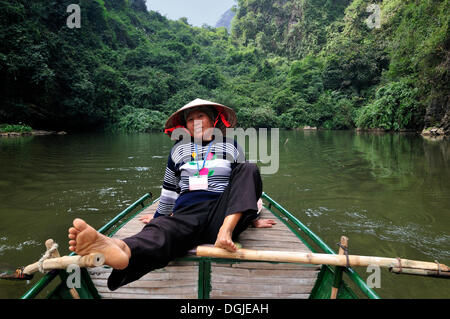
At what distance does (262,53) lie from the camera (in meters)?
42.9

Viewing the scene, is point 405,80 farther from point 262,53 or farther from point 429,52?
point 262,53

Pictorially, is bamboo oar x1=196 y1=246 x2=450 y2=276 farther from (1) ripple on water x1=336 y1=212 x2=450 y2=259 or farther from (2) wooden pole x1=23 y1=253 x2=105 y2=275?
(1) ripple on water x1=336 y1=212 x2=450 y2=259

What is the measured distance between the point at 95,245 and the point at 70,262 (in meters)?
0.24

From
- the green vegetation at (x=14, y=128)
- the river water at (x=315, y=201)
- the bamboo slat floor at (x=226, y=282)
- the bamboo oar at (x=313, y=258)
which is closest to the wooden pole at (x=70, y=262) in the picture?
the bamboo slat floor at (x=226, y=282)

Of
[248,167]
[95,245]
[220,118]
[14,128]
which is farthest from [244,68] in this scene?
[95,245]

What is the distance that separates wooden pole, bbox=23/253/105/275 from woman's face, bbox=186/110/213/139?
97 centimetres

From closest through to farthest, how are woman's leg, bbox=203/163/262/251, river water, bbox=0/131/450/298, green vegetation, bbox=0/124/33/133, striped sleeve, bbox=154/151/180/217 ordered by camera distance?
woman's leg, bbox=203/163/262/251, striped sleeve, bbox=154/151/180/217, river water, bbox=0/131/450/298, green vegetation, bbox=0/124/33/133

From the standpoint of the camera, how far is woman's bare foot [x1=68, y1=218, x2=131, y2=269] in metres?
0.96

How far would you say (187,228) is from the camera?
1365mm

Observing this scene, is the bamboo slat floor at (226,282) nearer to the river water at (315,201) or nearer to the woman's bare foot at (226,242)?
the woman's bare foot at (226,242)

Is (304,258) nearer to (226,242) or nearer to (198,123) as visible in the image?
(226,242)

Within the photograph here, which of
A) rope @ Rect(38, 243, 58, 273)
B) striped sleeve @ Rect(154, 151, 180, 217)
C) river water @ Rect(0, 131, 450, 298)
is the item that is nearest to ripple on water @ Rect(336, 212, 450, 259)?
river water @ Rect(0, 131, 450, 298)
